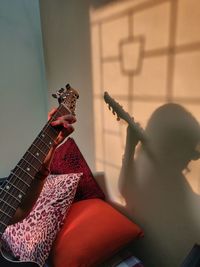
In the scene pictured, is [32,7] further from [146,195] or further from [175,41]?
[146,195]

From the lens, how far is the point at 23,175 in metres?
0.83

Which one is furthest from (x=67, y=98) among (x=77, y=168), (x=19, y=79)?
(x=19, y=79)

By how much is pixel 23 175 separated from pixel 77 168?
49 centimetres

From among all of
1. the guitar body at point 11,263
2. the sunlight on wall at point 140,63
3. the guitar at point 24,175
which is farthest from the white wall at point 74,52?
the guitar body at point 11,263

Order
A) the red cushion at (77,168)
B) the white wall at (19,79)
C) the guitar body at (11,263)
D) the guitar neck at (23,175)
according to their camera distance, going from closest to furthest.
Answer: the guitar neck at (23,175) → the guitar body at (11,263) → the red cushion at (77,168) → the white wall at (19,79)

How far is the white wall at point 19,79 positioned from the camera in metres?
1.78

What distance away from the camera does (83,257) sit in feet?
3.03

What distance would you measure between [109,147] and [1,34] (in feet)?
4.23

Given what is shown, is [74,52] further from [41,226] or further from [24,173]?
[41,226]

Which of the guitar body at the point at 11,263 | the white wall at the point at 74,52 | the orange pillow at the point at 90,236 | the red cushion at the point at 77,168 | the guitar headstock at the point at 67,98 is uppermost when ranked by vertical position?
the white wall at the point at 74,52

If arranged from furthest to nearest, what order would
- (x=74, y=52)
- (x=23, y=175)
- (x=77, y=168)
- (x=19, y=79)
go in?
(x=19, y=79) → (x=74, y=52) → (x=77, y=168) → (x=23, y=175)

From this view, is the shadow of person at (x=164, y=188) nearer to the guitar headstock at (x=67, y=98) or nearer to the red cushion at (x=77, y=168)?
the red cushion at (x=77, y=168)

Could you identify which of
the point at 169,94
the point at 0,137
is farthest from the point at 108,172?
the point at 0,137

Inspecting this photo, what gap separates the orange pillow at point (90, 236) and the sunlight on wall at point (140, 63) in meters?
0.23
